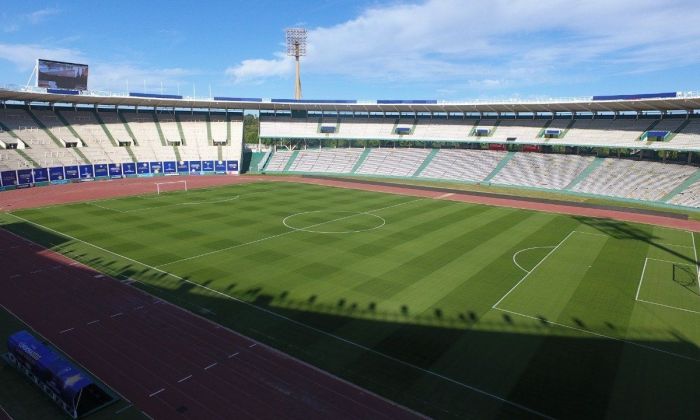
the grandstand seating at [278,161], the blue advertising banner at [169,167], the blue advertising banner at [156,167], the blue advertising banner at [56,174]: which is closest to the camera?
the blue advertising banner at [56,174]

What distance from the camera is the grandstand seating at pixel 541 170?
6262 centimetres

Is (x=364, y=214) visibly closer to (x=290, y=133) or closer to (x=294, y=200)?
(x=294, y=200)

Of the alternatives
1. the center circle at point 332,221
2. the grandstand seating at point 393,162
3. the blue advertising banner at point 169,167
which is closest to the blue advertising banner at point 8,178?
the blue advertising banner at point 169,167

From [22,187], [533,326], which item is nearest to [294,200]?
[533,326]

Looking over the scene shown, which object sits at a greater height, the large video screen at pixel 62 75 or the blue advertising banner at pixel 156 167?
the large video screen at pixel 62 75

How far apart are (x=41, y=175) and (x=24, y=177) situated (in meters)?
2.19

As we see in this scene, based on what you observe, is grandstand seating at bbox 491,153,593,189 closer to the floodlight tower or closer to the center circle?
the center circle

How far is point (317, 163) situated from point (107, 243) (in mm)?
52704

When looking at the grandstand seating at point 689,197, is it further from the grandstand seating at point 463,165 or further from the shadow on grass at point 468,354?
the shadow on grass at point 468,354

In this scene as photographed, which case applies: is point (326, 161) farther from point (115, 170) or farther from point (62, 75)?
point (62, 75)

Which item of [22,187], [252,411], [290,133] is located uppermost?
[290,133]

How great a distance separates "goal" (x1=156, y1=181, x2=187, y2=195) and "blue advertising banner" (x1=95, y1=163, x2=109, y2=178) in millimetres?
11093

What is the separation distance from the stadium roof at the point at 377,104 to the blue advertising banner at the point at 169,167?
11077 millimetres

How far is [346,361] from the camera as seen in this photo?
53.9ft
